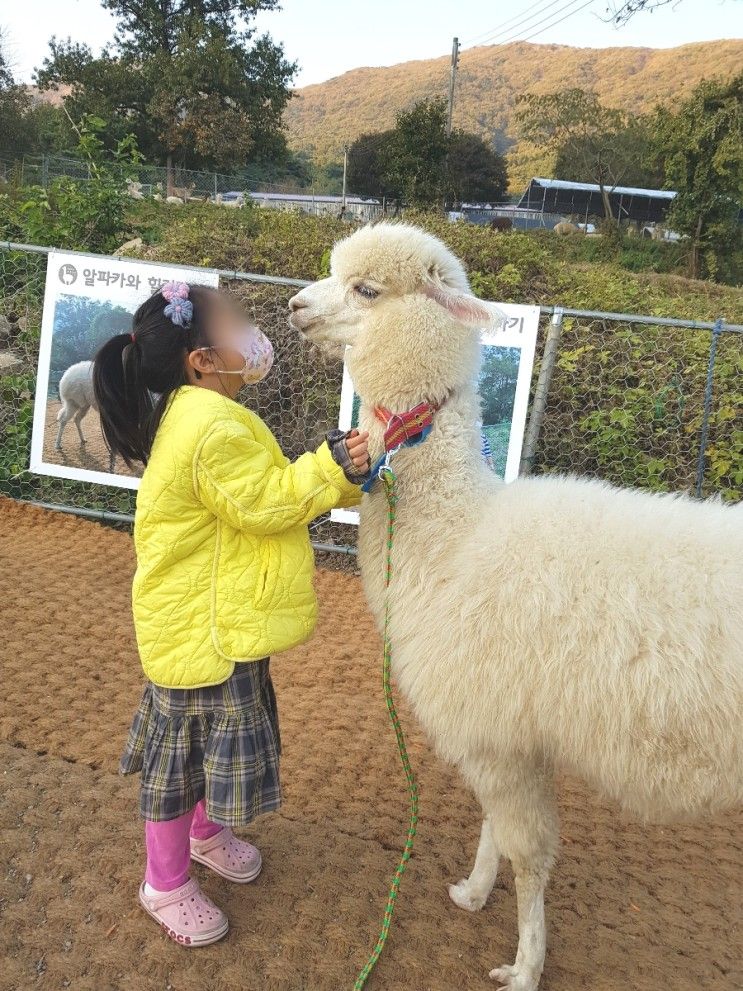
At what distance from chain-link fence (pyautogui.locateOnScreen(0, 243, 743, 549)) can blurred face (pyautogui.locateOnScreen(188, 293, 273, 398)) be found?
2.82 metres

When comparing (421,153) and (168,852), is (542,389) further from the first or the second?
(421,153)

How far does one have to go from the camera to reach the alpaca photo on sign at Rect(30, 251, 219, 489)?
5.11 metres

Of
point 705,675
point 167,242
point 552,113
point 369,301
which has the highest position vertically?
point 552,113

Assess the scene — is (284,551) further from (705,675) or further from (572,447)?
(572,447)

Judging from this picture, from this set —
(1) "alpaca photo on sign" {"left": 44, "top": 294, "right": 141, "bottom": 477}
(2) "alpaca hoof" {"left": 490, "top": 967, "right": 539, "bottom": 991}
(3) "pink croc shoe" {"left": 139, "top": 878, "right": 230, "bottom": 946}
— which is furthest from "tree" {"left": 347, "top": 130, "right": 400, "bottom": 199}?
(2) "alpaca hoof" {"left": 490, "top": 967, "right": 539, "bottom": 991}

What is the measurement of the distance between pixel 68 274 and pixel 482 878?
15.2 feet

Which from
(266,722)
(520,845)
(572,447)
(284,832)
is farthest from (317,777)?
(572,447)

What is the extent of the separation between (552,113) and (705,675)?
38.6 metres

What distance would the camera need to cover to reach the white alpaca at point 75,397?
525 centimetres

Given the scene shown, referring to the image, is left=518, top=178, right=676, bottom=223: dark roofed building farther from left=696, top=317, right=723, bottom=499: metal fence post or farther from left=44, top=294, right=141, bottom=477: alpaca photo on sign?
left=44, top=294, right=141, bottom=477: alpaca photo on sign

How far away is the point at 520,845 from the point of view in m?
1.87

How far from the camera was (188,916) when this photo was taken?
6.77 feet

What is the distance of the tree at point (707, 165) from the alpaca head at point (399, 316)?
21.2 m

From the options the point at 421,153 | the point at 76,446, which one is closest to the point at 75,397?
the point at 76,446
